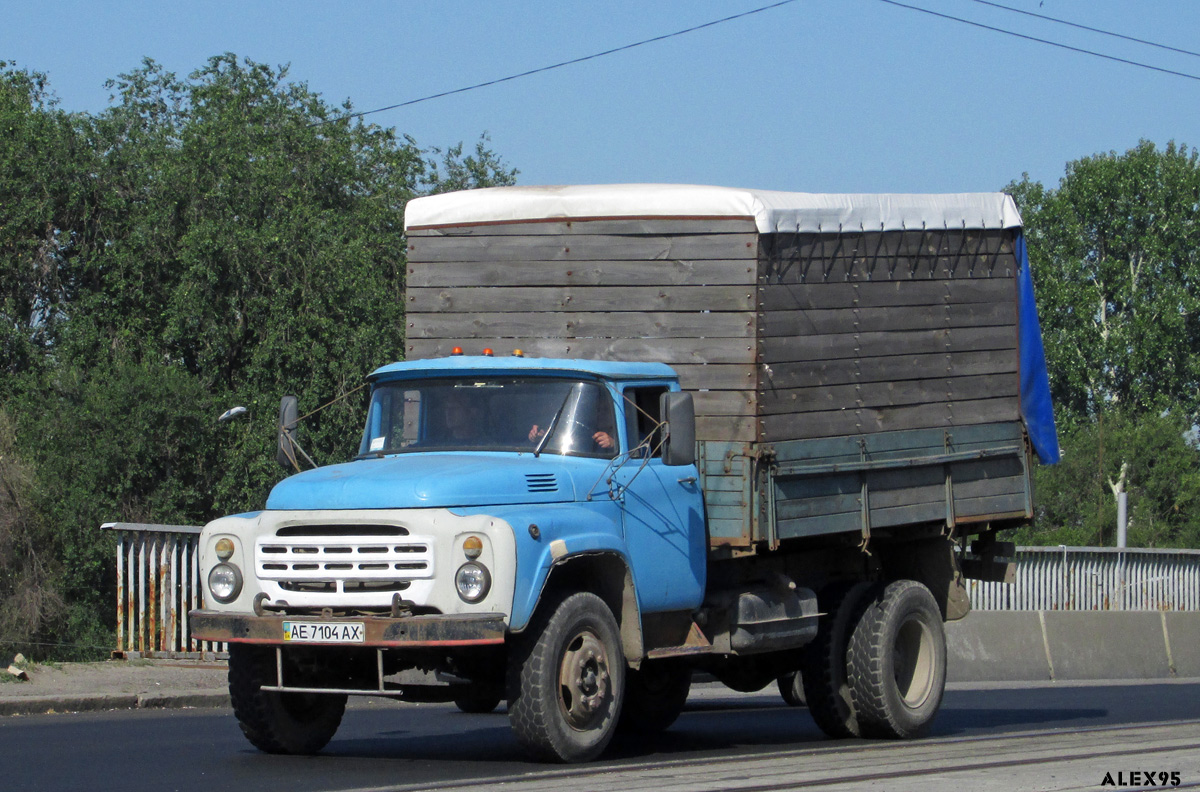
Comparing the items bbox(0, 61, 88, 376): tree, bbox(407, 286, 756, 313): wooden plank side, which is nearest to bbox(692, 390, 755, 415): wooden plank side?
bbox(407, 286, 756, 313): wooden plank side

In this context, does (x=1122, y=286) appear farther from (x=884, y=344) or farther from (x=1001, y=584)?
(x=884, y=344)

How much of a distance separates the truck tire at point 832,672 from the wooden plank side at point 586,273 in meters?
2.82

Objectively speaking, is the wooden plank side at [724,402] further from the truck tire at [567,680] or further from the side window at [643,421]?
the truck tire at [567,680]

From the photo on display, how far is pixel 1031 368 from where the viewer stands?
12.7m

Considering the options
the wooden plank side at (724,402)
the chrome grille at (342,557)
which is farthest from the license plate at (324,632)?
the wooden plank side at (724,402)

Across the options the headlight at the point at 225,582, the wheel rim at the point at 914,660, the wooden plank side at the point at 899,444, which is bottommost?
the wheel rim at the point at 914,660

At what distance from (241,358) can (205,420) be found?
484cm

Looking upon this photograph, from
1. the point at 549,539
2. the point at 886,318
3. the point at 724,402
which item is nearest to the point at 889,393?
the point at 886,318

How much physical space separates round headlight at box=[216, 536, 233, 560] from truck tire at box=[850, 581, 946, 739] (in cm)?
485

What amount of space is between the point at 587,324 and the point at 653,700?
3.20 meters

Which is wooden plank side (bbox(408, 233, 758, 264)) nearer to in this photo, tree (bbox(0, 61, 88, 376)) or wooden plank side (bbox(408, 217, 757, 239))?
wooden plank side (bbox(408, 217, 757, 239))

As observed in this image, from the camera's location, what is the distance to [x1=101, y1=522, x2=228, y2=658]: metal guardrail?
15523 millimetres

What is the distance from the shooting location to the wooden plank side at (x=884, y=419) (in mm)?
10662

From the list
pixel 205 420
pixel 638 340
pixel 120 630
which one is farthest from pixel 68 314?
pixel 638 340
